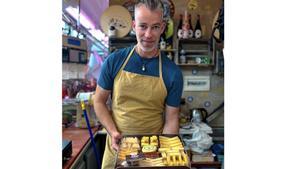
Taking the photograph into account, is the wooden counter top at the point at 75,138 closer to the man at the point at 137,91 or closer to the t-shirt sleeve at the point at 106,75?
the man at the point at 137,91

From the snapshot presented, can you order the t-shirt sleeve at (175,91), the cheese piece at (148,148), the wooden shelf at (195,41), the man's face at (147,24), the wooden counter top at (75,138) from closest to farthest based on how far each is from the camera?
the cheese piece at (148,148) → the man's face at (147,24) → the t-shirt sleeve at (175,91) → the wooden counter top at (75,138) → the wooden shelf at (195,41)

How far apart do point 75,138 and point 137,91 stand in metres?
0.98

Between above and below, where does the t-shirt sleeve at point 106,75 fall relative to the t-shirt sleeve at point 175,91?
above

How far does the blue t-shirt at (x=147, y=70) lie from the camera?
1.34 metres

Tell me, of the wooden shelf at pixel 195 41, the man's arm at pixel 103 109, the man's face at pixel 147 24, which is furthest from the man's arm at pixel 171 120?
Answer: the wooden shelf at pixel 195 41

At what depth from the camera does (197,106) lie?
3.17m

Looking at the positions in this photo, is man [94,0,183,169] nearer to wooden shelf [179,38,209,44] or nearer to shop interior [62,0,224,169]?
shop interior [62,0,224,169]
